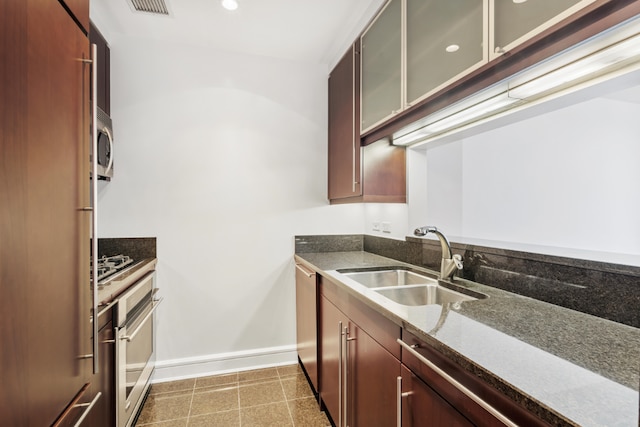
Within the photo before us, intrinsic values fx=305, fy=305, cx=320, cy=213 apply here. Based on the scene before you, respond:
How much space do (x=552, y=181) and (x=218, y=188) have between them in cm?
265

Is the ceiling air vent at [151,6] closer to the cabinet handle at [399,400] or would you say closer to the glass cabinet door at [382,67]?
the glass cabinet door at [382,67]

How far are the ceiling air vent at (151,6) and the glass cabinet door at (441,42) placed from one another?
156cm

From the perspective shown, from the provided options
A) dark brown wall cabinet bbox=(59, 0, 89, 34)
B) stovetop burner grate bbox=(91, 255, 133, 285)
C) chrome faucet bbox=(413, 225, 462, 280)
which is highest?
dark brown wall cabinet bbox=(59, 0, 89, 34)

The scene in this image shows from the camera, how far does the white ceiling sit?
6.46 ft

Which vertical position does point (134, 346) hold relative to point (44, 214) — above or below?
below

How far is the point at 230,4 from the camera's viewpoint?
1.95 m

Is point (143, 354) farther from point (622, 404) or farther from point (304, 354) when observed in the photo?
point (622, 404)

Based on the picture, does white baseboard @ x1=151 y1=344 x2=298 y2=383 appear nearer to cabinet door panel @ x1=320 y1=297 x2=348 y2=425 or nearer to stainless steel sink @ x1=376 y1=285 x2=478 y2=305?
cabinet door panel @ x1=320 y1=297 x2=348 y2=425

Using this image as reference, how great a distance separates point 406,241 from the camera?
6.82 ft

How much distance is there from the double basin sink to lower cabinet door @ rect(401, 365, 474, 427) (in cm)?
34

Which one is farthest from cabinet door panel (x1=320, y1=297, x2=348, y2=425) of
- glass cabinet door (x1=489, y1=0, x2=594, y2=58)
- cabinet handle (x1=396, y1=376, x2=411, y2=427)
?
glass cabinet door (x1=489, y1=0, x2=594, y2=58)

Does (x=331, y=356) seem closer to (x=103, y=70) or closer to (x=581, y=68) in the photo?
(x=581, y=68)

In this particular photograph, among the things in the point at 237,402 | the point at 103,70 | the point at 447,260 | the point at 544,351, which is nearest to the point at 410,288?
the point at 447,260

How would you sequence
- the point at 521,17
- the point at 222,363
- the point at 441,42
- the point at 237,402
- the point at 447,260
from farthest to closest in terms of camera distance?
the point at 222,363
the point at 237,402
the point at 447,260
the point at 441,42
the point at 521,17
